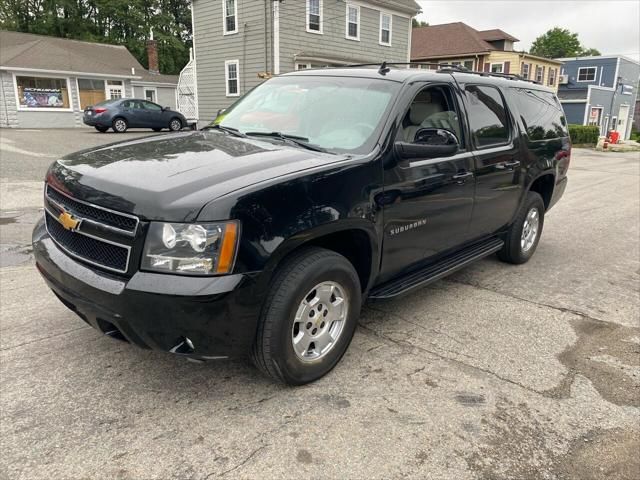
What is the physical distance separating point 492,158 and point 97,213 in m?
3.32

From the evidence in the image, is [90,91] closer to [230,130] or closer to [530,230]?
[230,130]

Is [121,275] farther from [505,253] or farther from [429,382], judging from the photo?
[505,253]

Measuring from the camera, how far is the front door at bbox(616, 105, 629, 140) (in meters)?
47.6

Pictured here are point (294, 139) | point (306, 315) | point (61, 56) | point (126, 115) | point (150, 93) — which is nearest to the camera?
point (306, 315)

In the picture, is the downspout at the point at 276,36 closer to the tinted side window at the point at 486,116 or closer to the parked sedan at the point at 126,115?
the parked sedan at the point at 126,115

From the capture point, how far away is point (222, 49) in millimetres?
23109

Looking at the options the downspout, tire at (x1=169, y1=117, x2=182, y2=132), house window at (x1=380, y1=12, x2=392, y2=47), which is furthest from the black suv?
house window at (x1=380, y1=12, x2=392, y2=47)

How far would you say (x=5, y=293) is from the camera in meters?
4.50

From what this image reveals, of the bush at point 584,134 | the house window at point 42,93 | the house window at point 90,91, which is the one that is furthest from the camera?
the bush at point 584,134

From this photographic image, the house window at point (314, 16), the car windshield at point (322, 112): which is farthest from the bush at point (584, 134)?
the car windshield at point (322, 112)

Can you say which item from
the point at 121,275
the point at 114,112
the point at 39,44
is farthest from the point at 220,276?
the point at 39,44

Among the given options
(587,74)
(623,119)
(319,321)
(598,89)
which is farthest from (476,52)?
(319,321)

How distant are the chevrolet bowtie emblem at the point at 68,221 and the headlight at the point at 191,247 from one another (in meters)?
0.60

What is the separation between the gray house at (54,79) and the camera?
2634cm
